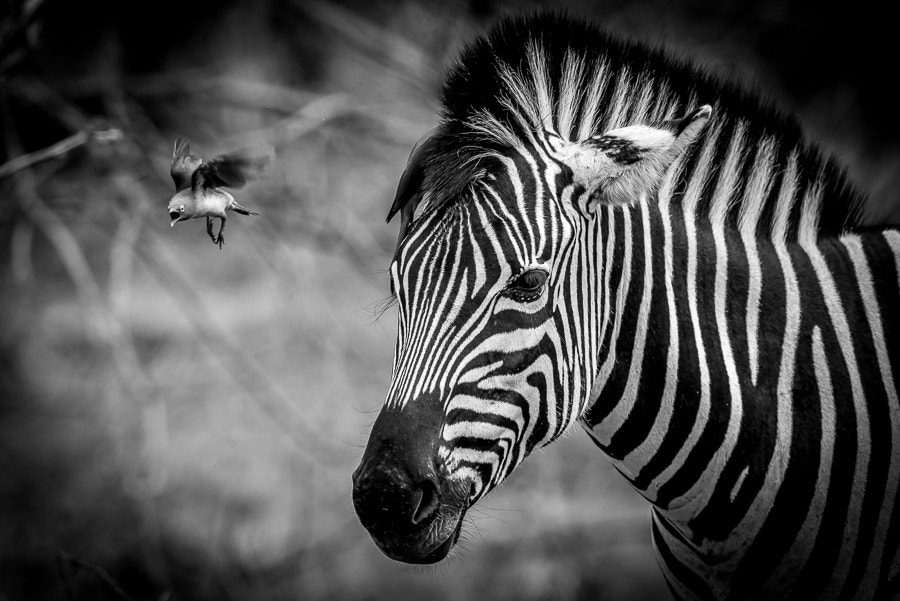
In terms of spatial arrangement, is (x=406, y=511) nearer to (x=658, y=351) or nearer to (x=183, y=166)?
(x=658, y=351)

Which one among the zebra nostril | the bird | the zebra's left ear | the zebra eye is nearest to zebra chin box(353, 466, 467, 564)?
the zebra nostril

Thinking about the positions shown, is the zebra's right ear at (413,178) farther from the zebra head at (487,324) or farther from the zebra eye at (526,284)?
the zebra eye at (526,284)

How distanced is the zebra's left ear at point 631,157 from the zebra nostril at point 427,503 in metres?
1.01

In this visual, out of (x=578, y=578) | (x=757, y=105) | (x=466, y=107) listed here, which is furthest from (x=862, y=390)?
(x=578, y=578)

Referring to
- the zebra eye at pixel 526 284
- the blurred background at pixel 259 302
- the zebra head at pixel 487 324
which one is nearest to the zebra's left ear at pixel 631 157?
the zebra head at pixel 487 324

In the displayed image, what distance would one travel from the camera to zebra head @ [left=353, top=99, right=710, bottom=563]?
2.02 metres

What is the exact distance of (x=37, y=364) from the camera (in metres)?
8.61

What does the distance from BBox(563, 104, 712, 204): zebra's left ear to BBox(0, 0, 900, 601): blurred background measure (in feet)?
11.4

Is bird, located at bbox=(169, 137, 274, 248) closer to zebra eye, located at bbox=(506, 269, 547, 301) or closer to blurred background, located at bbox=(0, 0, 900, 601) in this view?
zebra eye, located at bbox=(506, 269, 547, 301)

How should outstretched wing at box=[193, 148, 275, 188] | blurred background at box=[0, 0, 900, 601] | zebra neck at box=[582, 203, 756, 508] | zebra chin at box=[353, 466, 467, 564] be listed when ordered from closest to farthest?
1. zebra chin at box=[353, 466, 467, 564]
2. outstretched wing at box=[193, 148, 275, 188]
3. zebra neck at box=[582, 203, 756, 508]
4. blurred background at box=[0, 0, 900, 601]

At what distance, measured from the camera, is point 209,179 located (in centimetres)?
219

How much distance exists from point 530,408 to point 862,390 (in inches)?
45.9

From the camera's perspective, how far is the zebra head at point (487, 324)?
2.02 metres

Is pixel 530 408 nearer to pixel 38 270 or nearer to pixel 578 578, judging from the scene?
pixel 578 578
